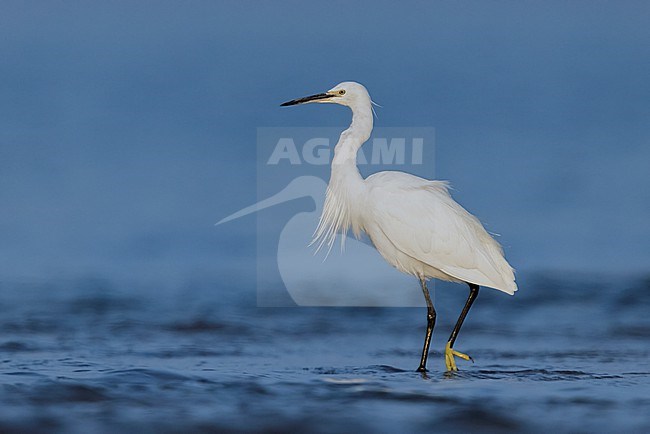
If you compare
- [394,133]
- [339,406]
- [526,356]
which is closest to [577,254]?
[394,133]

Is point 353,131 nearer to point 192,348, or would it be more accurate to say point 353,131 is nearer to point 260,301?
point 192,348

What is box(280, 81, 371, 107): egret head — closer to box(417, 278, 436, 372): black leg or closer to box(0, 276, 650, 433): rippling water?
box(417, 278, 436, 372): black leg

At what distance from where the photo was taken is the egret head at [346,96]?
931 cm

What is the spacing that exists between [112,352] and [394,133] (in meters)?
8.02

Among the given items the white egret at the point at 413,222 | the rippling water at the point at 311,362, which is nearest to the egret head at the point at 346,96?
the white egret at the point at 413,222

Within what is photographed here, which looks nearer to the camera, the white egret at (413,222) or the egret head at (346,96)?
the white egret at (413,222)

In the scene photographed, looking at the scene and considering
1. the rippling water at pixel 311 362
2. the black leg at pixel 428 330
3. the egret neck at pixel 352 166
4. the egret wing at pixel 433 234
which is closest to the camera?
the rippling water at pixel 311 362

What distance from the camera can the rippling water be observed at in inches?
265

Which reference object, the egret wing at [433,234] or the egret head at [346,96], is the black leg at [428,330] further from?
the egret head at [346,96]

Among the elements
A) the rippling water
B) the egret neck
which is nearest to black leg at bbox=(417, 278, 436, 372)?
the rippling water

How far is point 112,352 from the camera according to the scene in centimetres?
952

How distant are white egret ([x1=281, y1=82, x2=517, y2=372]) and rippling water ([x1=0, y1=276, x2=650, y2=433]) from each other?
2.47ft

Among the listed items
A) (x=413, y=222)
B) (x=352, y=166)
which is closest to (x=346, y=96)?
(x=352, y=166)

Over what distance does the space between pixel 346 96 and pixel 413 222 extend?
4.03 feet
